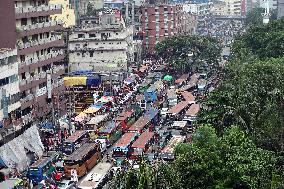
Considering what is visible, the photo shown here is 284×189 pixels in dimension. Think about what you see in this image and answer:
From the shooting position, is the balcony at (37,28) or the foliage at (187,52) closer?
the balcony at (37,28)

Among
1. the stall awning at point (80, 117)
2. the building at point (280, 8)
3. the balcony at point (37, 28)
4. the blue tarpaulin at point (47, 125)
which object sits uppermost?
the building at point (280, 8)

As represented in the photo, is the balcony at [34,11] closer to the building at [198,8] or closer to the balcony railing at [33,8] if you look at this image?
the balcony railing at [33,8]

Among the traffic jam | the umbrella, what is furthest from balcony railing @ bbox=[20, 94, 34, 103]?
the umbrella

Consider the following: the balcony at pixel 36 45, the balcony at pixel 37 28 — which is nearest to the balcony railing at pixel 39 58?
the balcony at pixel 36 45

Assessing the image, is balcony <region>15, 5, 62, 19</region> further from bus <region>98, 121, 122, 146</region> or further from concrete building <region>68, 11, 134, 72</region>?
concrete building <region>68, 11, 134, 72</region>

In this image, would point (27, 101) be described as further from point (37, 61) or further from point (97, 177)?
point (97, 177)

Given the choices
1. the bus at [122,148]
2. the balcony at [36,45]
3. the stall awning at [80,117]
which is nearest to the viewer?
the bus at [122,148]

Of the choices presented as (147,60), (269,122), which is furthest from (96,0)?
(269,122)
